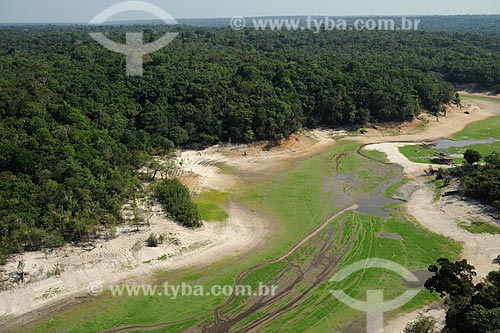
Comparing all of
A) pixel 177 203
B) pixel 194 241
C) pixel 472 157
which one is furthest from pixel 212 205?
pixel 472 157

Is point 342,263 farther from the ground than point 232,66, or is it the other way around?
point 232,66

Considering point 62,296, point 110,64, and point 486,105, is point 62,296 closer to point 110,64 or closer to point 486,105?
point 110,64

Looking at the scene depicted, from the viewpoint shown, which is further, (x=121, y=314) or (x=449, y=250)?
(x=449, y=250)

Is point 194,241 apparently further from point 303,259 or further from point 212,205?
point 303,259

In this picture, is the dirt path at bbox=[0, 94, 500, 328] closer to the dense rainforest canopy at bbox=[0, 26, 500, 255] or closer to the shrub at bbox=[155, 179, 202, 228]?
the shrub at bbox=[155, 179, 202, 228]

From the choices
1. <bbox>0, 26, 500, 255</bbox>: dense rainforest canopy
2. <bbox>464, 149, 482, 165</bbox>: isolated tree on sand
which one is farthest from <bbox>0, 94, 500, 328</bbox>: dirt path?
<bbox>464, 149, 482, 165</bbox>: isolated tree on sand

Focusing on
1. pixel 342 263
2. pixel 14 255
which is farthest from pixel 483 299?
pixel 14 255

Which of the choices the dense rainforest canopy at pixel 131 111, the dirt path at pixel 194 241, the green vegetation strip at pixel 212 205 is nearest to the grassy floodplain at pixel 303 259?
the dirt path at pixel 194 241
